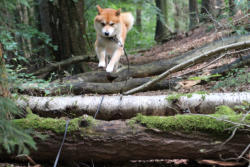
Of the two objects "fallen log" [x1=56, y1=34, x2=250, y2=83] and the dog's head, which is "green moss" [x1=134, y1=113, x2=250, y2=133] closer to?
"fallen log" [x1=56, y1=34, x2=250, y2=83]

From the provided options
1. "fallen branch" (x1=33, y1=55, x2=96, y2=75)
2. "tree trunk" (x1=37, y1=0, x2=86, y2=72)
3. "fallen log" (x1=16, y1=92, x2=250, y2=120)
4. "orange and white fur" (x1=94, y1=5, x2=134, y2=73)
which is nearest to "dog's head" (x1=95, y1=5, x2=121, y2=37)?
"orange and white fur" (x1=94, y1=5, x2=134, y2=73)

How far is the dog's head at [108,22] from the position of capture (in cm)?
576

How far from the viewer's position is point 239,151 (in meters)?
2.54

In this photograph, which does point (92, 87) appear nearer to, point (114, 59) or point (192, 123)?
point (114, 59)

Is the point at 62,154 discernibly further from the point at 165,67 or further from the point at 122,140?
the point at 165,67

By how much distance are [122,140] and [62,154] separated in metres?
0.75

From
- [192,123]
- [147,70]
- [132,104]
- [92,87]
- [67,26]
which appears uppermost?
[67,26]

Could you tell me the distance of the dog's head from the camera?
5.76 meters

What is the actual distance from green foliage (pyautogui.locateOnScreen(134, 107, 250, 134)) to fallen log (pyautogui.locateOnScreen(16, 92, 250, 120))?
584 millimetres

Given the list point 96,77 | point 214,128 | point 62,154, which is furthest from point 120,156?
point 96,77

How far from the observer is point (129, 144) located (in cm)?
273

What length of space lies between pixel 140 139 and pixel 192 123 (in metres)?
0.63

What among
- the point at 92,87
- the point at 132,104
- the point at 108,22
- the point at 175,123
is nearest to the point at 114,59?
the point at 108,22

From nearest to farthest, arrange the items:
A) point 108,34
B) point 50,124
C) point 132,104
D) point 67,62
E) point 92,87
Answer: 1. point 50,124
2. point 132,104
3. point 92,87
4. point 108,34
5. point 67,62
